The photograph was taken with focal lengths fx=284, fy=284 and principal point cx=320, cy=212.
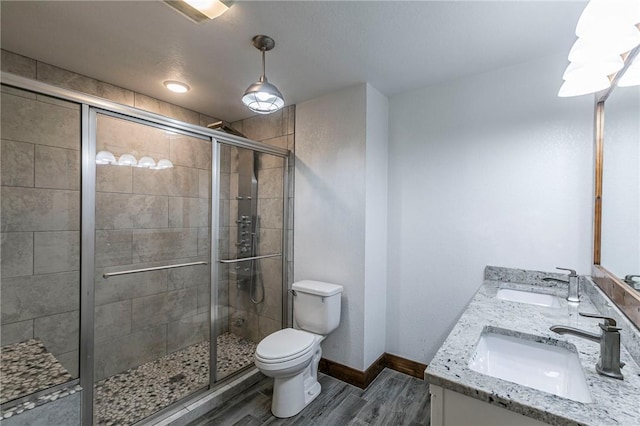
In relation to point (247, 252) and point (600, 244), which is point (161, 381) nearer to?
point (247, 252)

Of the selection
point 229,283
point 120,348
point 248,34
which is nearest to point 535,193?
point 248,34

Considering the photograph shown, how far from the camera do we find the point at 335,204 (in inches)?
95.8

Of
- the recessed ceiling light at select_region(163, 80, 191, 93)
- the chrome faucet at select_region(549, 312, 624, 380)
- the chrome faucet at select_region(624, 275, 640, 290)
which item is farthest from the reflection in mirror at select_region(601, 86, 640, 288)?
the recessed ceiling light at select_region(163, 80, 191, 93)

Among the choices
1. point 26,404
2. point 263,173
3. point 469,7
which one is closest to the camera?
point 26,404

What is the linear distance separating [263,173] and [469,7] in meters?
1.94

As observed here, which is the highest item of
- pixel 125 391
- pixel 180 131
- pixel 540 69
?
pixel 540 69

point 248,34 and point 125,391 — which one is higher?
point 248,34

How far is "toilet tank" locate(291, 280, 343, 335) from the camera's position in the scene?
2244mm

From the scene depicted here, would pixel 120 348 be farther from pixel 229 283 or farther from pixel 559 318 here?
pixel 559 318

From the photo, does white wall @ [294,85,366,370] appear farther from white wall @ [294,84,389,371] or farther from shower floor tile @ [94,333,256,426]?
shower floor tile @ [94,333,256,426]

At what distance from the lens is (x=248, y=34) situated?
1679 millimetres

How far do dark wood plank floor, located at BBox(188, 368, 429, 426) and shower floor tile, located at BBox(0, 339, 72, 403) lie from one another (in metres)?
0.87

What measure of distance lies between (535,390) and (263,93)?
1779mm

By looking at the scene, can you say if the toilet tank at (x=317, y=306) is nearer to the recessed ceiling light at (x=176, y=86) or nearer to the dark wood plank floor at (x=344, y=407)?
the dark wood plank floor at (x=344, y=407)
